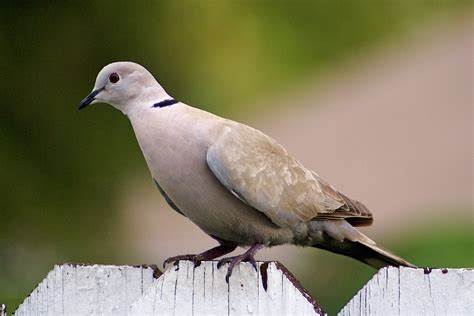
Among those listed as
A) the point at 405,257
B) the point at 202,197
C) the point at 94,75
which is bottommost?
the point at 202,197

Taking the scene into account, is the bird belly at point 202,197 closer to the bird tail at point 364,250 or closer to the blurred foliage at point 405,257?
the bird tail at point 364,250

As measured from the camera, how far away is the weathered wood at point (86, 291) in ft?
9.12

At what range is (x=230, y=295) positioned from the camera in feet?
8.61

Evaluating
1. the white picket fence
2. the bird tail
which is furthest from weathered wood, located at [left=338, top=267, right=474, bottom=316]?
the bird tail

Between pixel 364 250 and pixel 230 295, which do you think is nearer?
pixel 230 295

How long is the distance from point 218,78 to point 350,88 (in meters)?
11.9

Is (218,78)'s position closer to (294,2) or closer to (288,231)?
(294,2)

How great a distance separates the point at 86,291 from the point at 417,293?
874 millimetres

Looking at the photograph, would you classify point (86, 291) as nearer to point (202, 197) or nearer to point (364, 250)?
point (202, 197)

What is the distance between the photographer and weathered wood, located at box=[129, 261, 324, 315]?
2.60 m

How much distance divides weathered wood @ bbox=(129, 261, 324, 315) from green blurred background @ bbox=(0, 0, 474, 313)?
3283mm

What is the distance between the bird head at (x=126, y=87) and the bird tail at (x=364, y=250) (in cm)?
95

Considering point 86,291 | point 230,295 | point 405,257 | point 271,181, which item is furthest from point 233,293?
point 405,257

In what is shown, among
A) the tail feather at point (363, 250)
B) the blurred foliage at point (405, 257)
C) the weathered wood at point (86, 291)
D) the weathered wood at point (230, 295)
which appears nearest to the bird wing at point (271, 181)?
the tail feather at point (363, 250)
